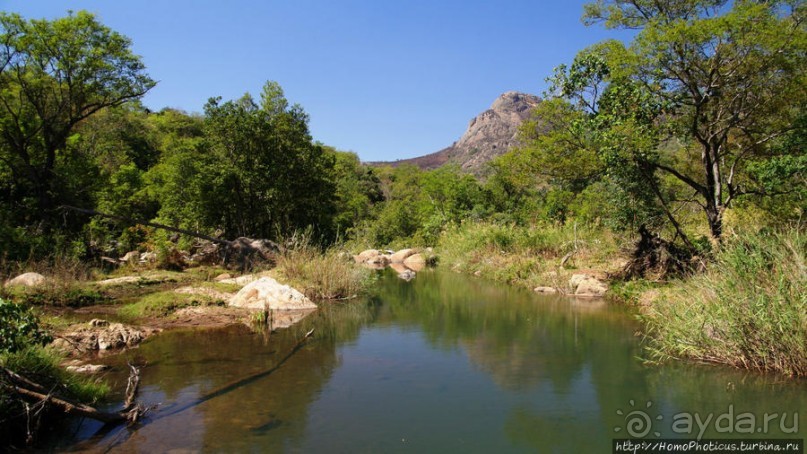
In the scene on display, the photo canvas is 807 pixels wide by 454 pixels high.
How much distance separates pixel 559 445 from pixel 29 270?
13.0 meters

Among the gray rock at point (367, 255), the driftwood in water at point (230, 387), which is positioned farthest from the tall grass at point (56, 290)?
the gray rock at point (367, 255)

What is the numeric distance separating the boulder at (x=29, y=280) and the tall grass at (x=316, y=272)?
5.55 m

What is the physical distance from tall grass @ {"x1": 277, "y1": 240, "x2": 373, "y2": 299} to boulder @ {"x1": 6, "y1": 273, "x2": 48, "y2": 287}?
5.55m

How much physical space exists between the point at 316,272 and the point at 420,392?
770 centimetres

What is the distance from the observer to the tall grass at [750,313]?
645 centimetres

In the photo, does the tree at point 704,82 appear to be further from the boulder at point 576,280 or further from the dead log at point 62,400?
the dead log at point 62,400

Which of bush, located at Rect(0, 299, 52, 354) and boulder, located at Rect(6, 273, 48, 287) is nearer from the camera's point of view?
bush, located at Rect(0, 299, 52, 354)

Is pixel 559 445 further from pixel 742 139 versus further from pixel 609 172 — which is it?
pixel 742 139

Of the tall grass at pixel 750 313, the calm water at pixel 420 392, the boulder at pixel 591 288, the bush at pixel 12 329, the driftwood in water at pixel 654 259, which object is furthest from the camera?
the boulder at pixel 591 288

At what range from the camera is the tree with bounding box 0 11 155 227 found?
17.6 metres

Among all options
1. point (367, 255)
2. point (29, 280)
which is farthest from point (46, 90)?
point (367, 255)

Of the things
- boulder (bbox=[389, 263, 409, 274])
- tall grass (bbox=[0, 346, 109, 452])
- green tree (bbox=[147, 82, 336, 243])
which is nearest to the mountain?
boulder (bbox=[389, 263, 409, 274])

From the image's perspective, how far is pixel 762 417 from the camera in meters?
5.61

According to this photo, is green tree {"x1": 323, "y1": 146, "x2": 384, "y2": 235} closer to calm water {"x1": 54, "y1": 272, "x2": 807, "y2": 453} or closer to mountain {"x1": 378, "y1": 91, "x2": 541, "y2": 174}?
calm water {"x1": 54, "y1": 272, "x2": 807, "y2": 453}
